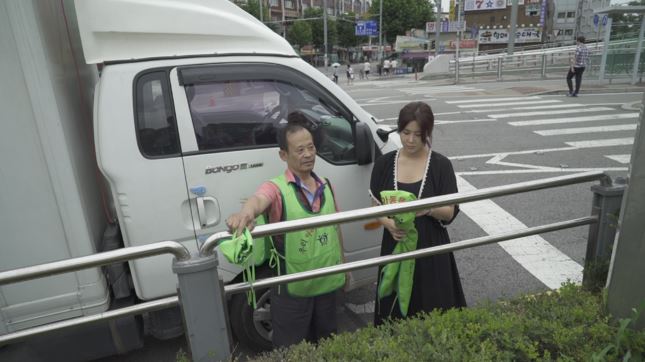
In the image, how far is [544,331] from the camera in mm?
1850

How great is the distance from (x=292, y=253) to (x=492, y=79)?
891 inches

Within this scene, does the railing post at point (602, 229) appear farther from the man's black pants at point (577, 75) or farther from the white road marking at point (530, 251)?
the man's black pants at point (577, 75)

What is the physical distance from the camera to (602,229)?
93.7 inches

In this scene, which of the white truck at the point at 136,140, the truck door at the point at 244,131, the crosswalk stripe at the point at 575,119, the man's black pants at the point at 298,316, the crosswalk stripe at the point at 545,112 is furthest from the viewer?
the crosswalk stripe at the point at 545,112

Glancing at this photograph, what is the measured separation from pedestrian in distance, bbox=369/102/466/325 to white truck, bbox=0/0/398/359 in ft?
1.57

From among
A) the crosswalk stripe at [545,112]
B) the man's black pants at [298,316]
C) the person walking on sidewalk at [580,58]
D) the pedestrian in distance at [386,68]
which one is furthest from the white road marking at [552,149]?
the pedestrian in distance at [386,68]

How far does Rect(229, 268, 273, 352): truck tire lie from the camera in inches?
114

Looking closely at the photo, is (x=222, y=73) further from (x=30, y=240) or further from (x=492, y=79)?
(x=492, y=79)

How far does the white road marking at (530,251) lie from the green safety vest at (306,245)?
219 centimetres

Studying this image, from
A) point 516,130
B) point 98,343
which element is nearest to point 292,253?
point 98,343

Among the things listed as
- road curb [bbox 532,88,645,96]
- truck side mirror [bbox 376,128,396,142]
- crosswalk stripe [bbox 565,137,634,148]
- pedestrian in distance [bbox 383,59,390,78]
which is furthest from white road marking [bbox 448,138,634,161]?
pedestrian in distance [bbox 383,59,390,78]

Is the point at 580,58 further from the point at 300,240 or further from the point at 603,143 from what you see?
the point at 300,240

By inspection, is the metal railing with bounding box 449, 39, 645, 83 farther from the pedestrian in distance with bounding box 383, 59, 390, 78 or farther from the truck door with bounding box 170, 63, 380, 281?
the truck door with bounding box 170, 63, 380, 281

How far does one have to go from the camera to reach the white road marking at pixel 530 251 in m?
3.99
